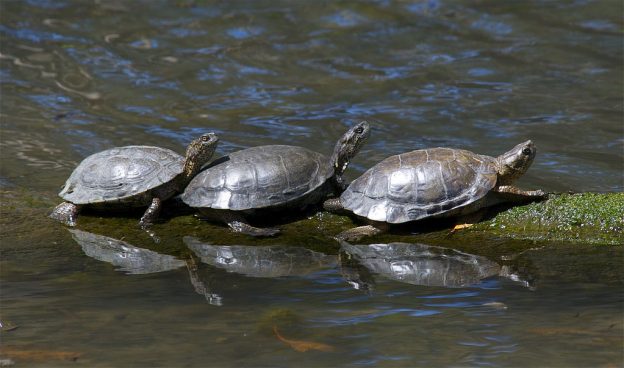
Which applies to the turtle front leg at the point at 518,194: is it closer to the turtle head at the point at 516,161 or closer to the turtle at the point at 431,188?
the turtle at the point at 431,188

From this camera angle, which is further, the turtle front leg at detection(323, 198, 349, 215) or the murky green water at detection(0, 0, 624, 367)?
the turtle front leg at detection(323, 198, 349, 215)

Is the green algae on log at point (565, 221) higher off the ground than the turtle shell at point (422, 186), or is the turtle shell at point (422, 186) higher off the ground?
the turtle shell at point (422, 186)

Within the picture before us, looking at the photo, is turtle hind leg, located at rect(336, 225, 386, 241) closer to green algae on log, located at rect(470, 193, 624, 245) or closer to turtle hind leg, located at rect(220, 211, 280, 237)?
turtle hind leg, located at rect(220, 211, 280, 237)

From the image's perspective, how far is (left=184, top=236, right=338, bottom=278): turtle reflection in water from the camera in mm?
6230

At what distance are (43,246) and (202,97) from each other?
6.47m

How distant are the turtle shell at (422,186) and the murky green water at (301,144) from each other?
309 mm

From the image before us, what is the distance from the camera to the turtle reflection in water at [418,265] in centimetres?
597

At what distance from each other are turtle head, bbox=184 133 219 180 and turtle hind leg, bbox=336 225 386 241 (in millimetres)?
1360

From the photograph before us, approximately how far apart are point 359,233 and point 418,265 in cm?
61

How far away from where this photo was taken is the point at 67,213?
7.11 m

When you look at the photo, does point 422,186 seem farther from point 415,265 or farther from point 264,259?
point 264,259

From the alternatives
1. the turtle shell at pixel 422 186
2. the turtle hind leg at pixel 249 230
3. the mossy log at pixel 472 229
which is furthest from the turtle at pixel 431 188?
the turtle hind leg at pixel 249 230

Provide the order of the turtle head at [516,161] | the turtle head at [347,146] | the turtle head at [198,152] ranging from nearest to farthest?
the turtle head at [516,161] < the turtle head at [198,152] < the turtle head at [347,146]

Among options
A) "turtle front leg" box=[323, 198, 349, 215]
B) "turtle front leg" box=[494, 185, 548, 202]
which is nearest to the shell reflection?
"turtle front leg" box=[323, 198, 349, 215]
